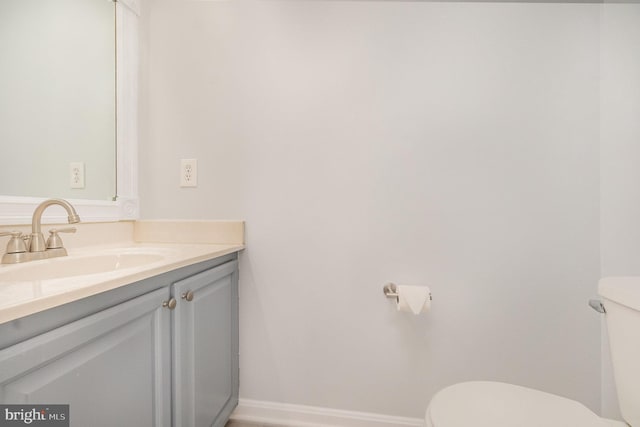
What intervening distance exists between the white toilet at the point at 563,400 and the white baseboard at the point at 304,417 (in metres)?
0.53

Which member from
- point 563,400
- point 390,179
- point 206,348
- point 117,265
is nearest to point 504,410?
point 563,400

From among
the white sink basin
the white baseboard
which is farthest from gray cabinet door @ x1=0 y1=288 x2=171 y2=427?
the white baseboard

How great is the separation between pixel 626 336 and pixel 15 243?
178 cm

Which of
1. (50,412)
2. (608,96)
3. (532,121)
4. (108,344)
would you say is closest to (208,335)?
(108,344)

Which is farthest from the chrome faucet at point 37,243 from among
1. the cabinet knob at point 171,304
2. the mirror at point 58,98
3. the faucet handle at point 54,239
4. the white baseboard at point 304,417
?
the white baseboard at point 304,417

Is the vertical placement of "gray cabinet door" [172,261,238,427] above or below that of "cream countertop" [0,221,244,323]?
below

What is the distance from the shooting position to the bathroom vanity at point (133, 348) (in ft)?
1.65

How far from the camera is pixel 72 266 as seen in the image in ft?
3.11

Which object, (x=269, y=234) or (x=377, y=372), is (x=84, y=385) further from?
(x=377, y=372)

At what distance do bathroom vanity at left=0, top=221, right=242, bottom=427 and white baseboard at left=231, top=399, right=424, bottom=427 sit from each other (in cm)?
17

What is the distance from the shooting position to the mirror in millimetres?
928

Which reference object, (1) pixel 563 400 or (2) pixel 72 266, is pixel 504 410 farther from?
(2) pixel 72 266

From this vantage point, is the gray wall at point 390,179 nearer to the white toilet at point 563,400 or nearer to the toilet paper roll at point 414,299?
the toilet paper roll at point 414,299

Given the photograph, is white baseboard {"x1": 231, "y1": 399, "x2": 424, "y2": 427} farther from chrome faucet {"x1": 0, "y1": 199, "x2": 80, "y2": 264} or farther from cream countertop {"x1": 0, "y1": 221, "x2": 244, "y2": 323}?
chrome faucet {"x1": 0, "y1": 199, "x2": 80, "y2": 264}
